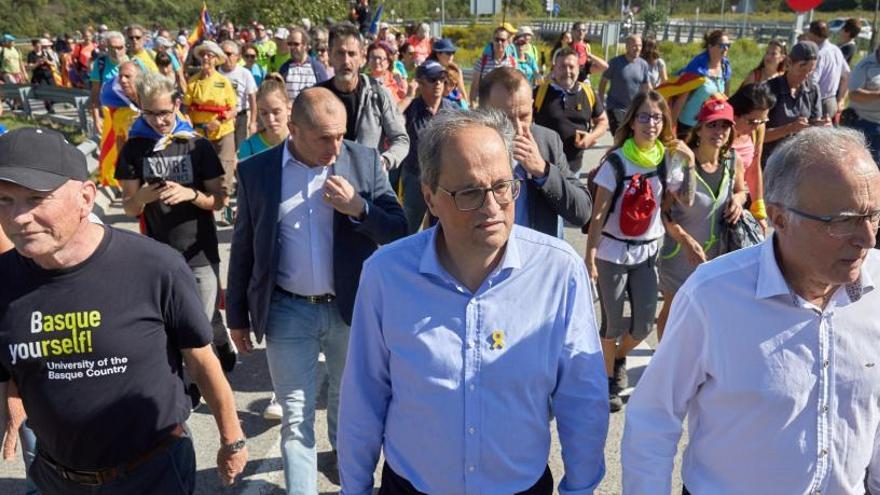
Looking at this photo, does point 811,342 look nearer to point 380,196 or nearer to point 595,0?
point 380,196

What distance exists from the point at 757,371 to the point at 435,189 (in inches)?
37.1

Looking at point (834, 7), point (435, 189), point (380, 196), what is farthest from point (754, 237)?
point (834, 7)

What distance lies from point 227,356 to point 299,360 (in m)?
1.79

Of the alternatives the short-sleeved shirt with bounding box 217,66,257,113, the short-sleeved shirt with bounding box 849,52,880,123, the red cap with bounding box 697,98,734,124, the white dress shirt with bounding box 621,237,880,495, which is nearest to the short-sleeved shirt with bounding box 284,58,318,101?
the short-sleeved shirt with bounding box 217,66,257,113

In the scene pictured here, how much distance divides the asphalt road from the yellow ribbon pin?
2.02 meters

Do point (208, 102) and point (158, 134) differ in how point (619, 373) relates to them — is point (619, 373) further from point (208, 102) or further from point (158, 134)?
point (208, 102)

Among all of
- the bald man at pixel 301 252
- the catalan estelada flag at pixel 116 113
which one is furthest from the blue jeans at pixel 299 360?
the catalan estelada flag at pixel 116 113

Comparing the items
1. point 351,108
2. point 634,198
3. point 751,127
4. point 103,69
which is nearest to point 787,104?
point 751,127

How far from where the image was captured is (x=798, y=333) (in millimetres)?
1910

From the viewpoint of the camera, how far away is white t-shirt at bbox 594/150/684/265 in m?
4.11

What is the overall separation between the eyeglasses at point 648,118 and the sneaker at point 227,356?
9.58ft

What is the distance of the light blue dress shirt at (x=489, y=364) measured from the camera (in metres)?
2.05

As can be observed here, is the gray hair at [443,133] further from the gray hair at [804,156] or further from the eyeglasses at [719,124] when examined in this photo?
the eyeglasses at [719,124]

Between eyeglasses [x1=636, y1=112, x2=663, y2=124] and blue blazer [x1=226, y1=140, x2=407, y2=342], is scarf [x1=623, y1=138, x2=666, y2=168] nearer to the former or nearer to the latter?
eyeglasses [x1=636, y1=112, x2=663, y2=124]
